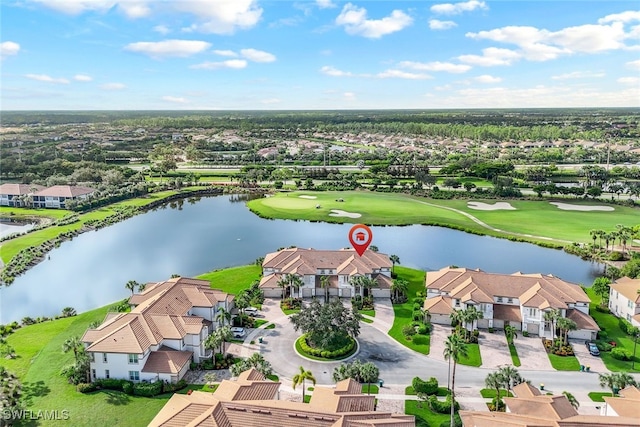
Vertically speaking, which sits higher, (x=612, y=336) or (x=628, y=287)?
(x=628, y=287)

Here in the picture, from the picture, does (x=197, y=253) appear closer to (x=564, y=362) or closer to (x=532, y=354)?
(x=532, y=354)

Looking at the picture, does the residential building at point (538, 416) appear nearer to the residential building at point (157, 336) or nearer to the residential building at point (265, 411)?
the residential building at point (265, 411)

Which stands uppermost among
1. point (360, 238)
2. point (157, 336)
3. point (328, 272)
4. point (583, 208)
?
point (583, 208)

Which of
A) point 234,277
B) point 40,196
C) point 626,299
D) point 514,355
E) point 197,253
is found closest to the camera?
point 514,355

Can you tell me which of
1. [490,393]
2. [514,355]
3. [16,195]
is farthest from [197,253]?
[16,195]

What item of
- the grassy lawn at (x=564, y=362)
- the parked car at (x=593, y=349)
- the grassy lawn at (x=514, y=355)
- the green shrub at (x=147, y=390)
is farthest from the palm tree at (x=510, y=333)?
the green shrub at (x=147, y=390)

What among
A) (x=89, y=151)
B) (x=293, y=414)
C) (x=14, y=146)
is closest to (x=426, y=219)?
(x=293, y=414)
